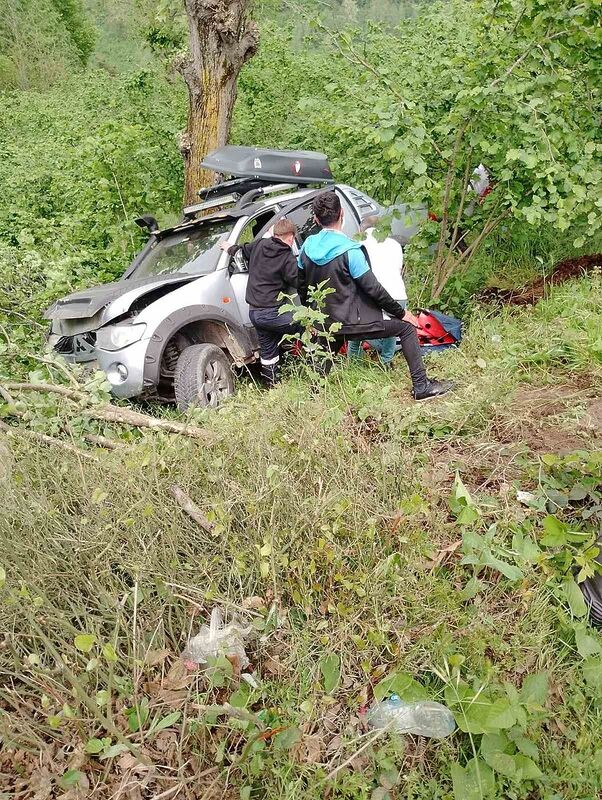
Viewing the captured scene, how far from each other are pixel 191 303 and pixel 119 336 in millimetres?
706

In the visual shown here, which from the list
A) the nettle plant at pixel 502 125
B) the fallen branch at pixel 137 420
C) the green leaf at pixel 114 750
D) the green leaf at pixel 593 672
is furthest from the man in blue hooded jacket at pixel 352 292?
the green leaf at pixel 114 750

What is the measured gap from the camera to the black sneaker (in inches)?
176

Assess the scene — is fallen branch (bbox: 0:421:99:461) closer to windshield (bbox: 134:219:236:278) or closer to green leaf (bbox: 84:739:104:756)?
green leaf (bbox: 84:739:104:756)

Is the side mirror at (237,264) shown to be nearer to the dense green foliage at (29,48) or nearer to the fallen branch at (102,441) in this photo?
the fallen branch at (102,441)

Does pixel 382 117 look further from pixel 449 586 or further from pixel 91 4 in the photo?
pixel 91 4

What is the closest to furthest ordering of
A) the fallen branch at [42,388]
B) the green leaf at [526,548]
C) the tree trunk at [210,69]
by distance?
the green leaf at [526,548]
the fallen branch at [42,388]
the tree trunk at [210,69]

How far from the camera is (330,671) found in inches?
90.4

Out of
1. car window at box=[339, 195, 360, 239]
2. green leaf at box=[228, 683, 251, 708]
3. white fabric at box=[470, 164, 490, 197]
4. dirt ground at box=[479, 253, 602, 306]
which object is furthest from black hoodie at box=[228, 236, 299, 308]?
green leaf at box=[228, 683, 251, 708]

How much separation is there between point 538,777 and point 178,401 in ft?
12.6

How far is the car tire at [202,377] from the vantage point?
Answer: 17.2 ft

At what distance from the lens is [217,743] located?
213 centimetres

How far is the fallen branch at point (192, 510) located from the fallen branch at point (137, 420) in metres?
0.46

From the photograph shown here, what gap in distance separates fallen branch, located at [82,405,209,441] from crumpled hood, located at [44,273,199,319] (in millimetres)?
1707

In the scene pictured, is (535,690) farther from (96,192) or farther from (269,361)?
(96,192)
